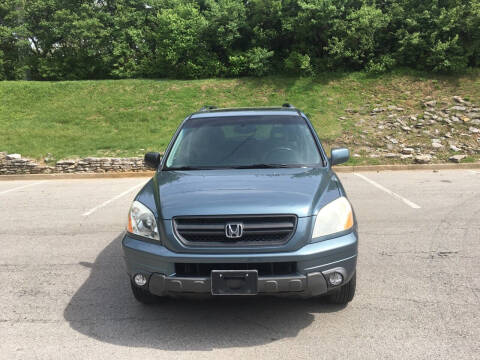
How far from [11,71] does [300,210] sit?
30785mm

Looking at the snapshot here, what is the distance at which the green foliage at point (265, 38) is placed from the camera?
19.9m

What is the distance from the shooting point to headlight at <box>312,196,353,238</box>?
3.19 meters

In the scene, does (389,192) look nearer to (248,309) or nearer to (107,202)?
(107,202)

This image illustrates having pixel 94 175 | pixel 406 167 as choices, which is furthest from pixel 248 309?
pixel 94 175

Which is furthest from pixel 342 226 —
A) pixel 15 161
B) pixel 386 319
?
pixel 15 161

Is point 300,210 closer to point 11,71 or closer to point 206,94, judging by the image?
point 206,94

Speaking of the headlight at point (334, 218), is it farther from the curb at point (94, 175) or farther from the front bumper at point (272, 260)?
the curb at point (94, 175)

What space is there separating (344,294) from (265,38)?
19912 millimetres

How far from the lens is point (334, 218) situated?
10.8 ft

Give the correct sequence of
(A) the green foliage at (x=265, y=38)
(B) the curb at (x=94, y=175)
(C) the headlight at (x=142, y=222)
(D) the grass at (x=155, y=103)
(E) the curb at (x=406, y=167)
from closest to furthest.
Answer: (C) the headlight at (x=142, y=222), (E) the curb at (x=406, y=167), (B) the curb at (x=94, y=175), (D) the grass at (x=155, y=103), (A) the green foliage at (x=265, y=38)

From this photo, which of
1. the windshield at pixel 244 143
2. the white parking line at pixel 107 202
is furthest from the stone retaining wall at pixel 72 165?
the windshield at pixel 244 143

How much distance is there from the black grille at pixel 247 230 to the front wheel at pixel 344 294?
876mm

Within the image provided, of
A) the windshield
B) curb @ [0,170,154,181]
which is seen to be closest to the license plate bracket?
the windshield

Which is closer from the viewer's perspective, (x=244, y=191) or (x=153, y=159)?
(x=244, y=191)
